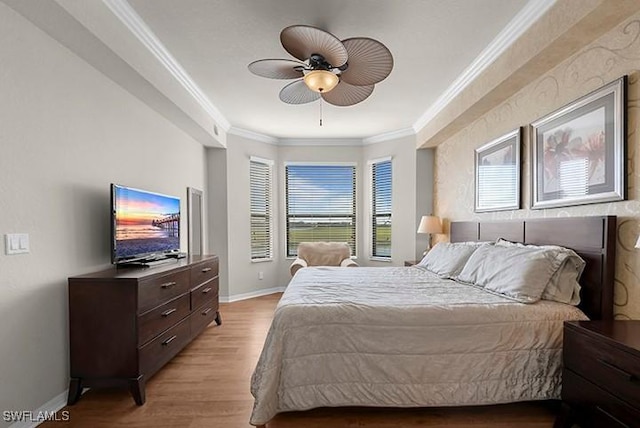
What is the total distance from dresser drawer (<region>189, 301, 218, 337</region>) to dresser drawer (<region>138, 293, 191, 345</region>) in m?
0.17

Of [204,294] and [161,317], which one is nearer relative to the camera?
[161,317]

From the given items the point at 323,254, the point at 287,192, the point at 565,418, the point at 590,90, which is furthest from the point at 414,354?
the point at 287,192

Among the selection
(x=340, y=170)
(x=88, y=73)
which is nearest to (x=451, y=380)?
(x=88, y=73)

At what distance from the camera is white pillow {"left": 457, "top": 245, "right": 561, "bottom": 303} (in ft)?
6.63

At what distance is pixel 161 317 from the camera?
2410 millimetres

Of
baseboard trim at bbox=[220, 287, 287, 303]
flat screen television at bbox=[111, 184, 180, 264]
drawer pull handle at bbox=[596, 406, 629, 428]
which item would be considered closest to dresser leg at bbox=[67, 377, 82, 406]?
flat screen television at bbox=[111, 184, 180, 264]

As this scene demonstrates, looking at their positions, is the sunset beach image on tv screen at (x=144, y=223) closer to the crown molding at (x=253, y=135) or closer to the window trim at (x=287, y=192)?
the crown molding at (x=253, y=135)

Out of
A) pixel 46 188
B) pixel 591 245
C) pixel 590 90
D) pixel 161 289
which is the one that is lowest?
pixel 161 289

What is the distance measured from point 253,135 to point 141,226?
2.85m

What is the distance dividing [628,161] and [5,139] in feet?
11.7

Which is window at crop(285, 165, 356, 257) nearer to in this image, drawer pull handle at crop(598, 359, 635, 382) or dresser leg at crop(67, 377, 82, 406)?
dresser leg at crop(67, 377, 82, 406)

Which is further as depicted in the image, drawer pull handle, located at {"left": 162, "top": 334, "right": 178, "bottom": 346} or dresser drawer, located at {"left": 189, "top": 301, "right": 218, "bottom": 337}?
dresser drawer, located at {"left": 189, "top": 301, "right": 218, "bottom": 337}

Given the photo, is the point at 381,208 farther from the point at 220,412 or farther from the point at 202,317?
the point at 220,412

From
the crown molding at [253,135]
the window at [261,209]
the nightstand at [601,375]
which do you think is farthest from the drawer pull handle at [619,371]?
the crown molding at [253,135]
